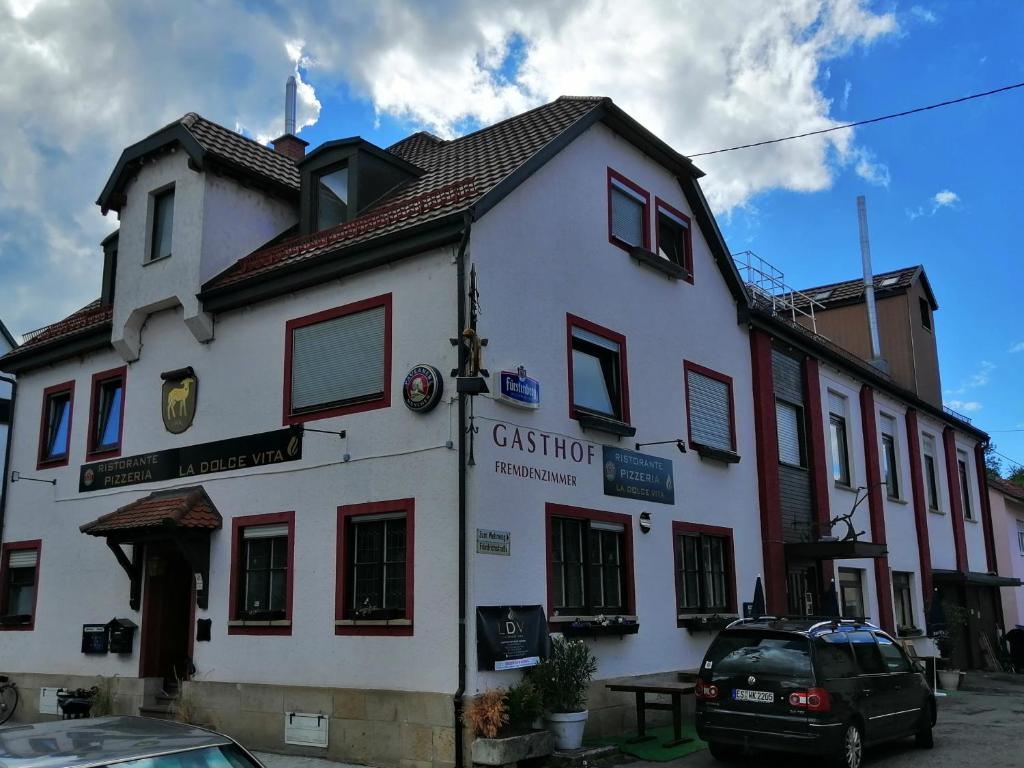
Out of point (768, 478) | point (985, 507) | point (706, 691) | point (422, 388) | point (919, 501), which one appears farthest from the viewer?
point (985, 507)

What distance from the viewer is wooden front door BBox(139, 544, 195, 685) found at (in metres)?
14.9

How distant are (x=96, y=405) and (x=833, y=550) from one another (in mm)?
13456

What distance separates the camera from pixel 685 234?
56.9 feet

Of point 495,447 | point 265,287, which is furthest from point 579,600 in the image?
point 265,287

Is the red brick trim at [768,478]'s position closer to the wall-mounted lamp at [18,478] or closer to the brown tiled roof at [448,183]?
the brown tiled roof at [448,183]

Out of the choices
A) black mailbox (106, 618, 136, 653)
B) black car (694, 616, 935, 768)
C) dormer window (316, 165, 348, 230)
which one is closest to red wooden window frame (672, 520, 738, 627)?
black car (694, 616, 935, 768)

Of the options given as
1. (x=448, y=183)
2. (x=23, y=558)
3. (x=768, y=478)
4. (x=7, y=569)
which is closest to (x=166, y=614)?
(x=23, y=558)

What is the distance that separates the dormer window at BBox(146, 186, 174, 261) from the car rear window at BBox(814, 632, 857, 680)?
39.4 ft

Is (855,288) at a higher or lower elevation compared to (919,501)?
higher

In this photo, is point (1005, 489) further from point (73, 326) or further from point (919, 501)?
point (73, 326)

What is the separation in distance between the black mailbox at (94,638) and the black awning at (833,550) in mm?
11818

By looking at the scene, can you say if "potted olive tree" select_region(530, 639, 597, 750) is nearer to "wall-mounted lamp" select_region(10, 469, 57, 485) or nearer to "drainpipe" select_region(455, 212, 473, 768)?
"drainpipe" select_region(455, 212, 473, 768)

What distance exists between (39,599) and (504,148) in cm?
1117

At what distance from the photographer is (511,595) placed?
11.7m
